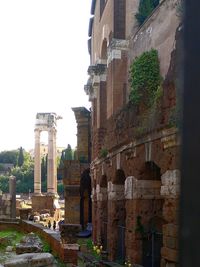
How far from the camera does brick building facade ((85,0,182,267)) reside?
10648mm

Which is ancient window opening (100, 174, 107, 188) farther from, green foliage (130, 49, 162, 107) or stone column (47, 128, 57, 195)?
stone column (47, 128, 57, 195)

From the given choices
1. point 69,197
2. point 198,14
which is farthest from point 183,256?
point 69,197

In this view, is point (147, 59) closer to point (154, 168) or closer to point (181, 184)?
point (154, 168)

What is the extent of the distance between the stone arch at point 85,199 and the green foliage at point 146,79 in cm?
1450

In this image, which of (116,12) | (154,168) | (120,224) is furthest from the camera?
(116,12)

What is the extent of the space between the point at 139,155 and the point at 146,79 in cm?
266

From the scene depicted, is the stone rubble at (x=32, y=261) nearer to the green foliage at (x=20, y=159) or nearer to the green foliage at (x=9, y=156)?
the green foliage at (x=20, y=159)

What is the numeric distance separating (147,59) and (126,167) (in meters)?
3.45

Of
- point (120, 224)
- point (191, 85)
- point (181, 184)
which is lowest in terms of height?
point (120, 224)

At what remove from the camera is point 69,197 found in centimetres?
2825

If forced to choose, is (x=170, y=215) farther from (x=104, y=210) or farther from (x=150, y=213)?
(x=104, y=210)

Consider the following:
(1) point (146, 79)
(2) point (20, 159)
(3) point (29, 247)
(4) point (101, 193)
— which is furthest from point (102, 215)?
(2) point (20, 159)

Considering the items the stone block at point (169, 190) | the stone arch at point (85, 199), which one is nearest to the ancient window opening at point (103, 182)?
the stone arch at point (85, 199)

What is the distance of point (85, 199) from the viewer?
98.5 feet
